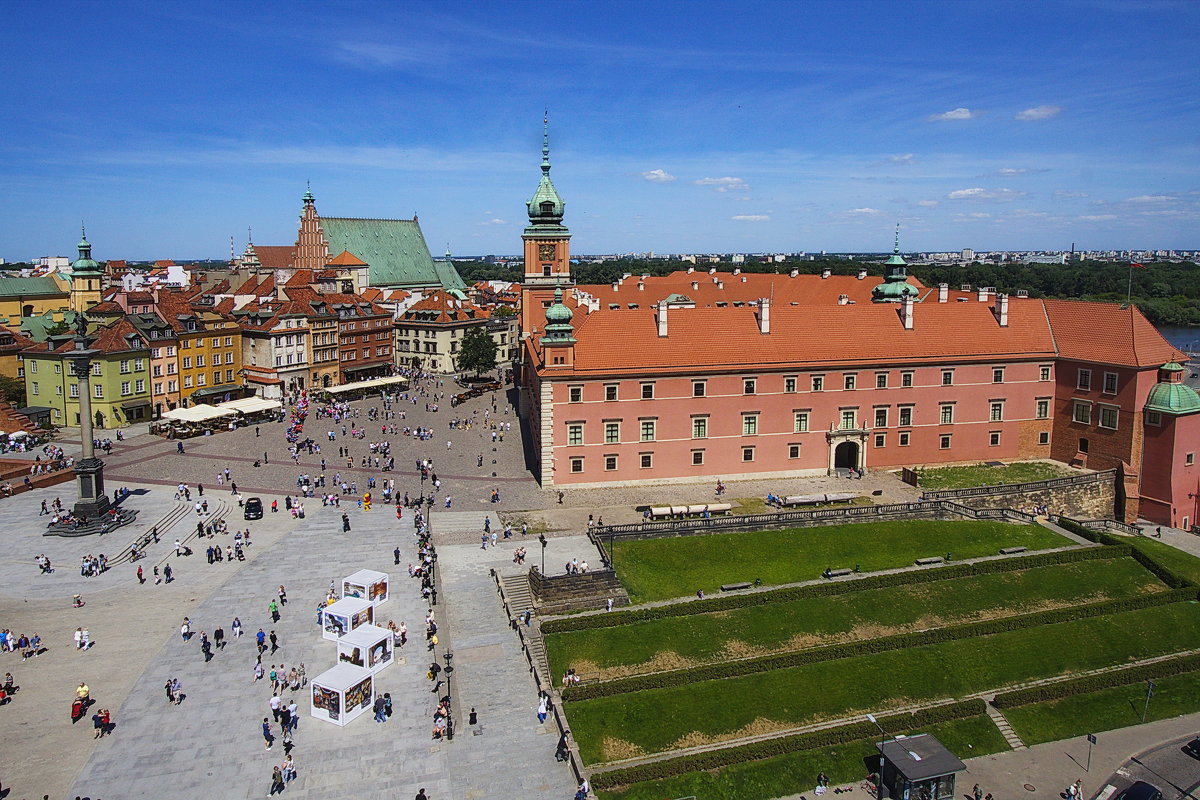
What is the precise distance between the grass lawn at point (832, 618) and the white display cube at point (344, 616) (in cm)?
789

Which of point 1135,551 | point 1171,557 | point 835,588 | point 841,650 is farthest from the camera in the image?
point 1171,557

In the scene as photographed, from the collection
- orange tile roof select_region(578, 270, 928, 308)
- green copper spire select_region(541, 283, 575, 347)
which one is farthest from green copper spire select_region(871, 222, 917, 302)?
green copper spire select_region(541, 283, 575, 347)

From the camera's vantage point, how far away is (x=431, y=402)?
86562mm

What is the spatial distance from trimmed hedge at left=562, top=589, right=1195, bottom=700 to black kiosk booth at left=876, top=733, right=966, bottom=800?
631 cm

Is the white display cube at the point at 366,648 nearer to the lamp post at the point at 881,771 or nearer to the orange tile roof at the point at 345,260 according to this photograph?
the lamp post at the point at 881,771

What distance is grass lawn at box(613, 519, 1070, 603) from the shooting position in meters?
42.0

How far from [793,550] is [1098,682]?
14.9 m

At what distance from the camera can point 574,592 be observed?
39.6 metres

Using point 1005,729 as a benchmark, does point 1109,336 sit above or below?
above

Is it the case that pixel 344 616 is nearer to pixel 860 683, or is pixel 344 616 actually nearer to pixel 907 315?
pixel 860 683

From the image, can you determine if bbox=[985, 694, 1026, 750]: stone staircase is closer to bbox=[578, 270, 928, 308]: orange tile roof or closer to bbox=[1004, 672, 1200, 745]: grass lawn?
bbox=[1004, 672, 1200, 745]: grass lawn

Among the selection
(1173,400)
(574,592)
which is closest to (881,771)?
(574,592)

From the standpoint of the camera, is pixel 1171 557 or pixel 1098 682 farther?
pixel 1171 557

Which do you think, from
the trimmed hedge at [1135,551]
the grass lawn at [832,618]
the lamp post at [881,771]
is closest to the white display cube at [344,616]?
the grass lawn at [832,618]
